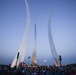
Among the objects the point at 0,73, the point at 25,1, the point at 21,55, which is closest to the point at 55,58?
the point at 21,55

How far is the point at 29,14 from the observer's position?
42.4 meters

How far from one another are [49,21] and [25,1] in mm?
9852

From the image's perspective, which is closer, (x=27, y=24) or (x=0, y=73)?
(x=0, y=73)

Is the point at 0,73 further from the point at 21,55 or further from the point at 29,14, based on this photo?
the point at 29,14

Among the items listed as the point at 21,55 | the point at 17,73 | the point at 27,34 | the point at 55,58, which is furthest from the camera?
the point at 27,34

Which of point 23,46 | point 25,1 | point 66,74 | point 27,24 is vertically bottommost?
point 66,74

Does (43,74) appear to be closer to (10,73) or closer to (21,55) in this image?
(10,73)

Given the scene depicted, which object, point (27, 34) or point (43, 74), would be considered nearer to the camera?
point (43, 74)

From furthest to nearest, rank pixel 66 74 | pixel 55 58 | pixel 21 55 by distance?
1. pixel 21 55
2. pixel 55 58
3. pixel 66 74

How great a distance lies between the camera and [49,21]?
137 ft

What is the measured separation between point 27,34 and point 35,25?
40.8ft

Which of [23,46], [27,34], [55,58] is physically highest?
[27,34]

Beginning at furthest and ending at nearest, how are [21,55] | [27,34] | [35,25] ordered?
[35,25], [27,34], [21,55]

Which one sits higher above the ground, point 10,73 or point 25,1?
point 25,1
